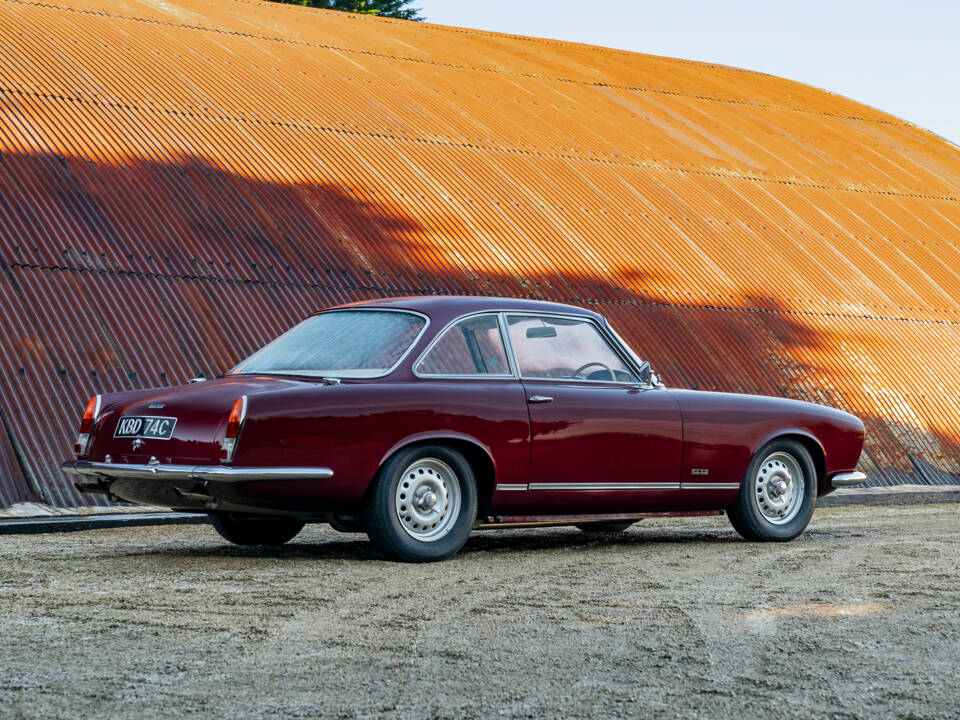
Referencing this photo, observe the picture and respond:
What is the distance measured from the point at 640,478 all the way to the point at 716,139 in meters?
17.2

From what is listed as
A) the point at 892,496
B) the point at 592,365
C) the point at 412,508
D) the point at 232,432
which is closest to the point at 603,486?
the point at 592,365

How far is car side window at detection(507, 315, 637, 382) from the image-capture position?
772 cm

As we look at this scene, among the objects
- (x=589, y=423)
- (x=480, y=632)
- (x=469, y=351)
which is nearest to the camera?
(x=480, y=632)

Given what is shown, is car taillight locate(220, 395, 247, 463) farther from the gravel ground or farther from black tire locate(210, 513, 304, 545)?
black tire locate(210, 513, 304, 545)

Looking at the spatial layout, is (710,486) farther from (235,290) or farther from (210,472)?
(235,290)

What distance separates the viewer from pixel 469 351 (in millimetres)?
7512

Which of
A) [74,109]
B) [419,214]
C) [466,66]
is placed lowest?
[419,214]

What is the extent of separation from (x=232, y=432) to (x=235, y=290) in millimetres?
7193

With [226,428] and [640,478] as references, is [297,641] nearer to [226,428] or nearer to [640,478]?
[226,428]

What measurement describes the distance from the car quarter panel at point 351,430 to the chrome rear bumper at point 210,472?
0.12 ft

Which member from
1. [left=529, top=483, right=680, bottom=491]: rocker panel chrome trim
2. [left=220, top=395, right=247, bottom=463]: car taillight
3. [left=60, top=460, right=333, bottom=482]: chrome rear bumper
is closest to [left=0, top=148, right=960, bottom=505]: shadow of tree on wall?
[left=60, top=460, right=333, bottom=482]: chrome rear bumper

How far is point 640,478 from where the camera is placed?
7.90 m

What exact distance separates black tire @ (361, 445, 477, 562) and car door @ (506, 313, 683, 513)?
467 mm

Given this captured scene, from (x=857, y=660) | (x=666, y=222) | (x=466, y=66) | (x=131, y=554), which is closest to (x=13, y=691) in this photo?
(x=857, y=660)
